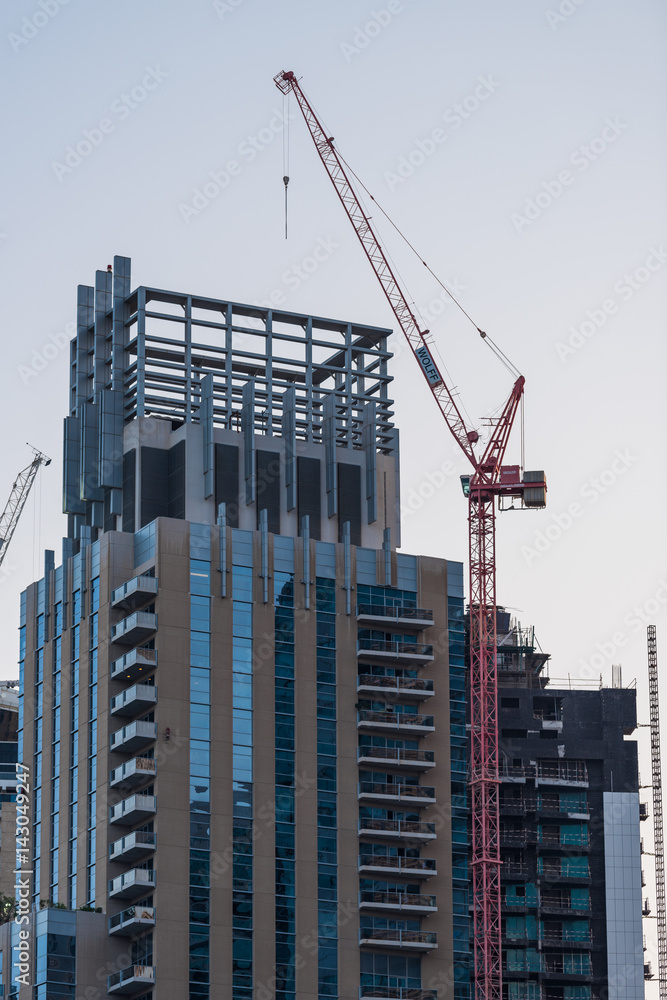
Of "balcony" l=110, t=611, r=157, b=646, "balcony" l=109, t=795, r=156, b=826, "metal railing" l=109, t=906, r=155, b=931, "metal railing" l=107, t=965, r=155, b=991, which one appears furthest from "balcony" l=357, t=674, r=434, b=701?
"metal railing" l=107, t=965, r=155, b=991

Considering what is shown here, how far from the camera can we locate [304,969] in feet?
607

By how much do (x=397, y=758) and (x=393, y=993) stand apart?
69.4 ft

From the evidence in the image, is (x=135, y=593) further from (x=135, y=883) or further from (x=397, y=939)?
(x=397, y=939)

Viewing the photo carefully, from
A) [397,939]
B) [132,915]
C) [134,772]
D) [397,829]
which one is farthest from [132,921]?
[397,829]

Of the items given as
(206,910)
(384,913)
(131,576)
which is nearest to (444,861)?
(384,913)

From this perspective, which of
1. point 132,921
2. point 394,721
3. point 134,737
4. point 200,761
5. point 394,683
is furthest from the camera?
point 394,683

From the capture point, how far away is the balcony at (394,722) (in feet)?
642

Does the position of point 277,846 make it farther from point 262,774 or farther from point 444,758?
point 444,758

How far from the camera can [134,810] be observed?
602ft

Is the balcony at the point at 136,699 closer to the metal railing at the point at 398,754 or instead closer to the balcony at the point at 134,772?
the balcony at the point at 134,772

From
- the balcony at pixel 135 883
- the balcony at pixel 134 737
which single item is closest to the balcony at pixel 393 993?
the balcony at pixel 135 883

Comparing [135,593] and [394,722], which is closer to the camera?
[135,593]

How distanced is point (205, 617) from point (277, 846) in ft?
69.8

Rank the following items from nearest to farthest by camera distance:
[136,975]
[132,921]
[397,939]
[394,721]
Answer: [136,975] → [132,921] → [397,939] → [394,721]
